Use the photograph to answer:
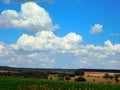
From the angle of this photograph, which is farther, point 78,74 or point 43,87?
point 78,74

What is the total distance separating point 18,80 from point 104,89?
14833 millimetres

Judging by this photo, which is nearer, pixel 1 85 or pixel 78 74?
pixel 1 85

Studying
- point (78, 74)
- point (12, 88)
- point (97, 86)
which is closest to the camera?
point (12, 88)

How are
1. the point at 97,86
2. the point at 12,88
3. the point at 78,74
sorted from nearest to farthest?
the point at 12,88 → the point at 97,86 → the point at 78,74

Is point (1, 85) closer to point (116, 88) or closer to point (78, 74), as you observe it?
point (116, 88)

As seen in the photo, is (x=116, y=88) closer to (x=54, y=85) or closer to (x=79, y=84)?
(x=79, y=84)

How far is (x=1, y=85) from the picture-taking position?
5953 centimetres

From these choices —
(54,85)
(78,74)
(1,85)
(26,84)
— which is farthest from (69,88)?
(78,74)

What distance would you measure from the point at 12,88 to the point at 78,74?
45.1 m

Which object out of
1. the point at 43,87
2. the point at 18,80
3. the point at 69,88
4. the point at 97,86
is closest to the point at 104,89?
the point at 97,86

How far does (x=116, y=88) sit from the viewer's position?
202 ft

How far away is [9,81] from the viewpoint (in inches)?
2419

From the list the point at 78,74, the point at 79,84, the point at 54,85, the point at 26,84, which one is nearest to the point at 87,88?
the point at 79,84

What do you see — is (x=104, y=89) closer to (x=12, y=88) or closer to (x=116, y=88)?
(x=116, y=88)
